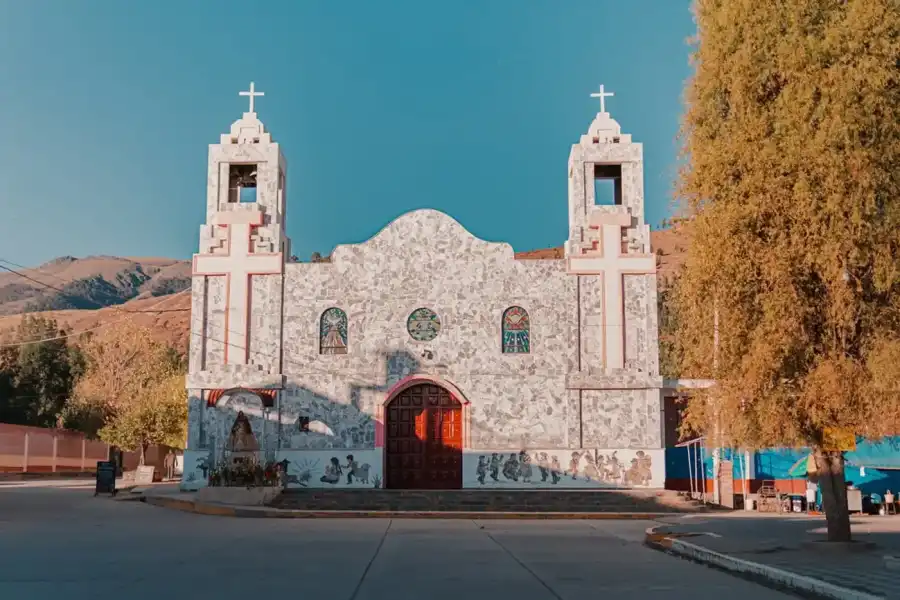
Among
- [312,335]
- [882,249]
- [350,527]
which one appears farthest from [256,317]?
[882,249]

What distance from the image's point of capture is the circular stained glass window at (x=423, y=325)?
29891 mm

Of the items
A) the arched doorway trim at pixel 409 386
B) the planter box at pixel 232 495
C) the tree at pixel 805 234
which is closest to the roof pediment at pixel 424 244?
the arched doorway trim at pixel 409 386

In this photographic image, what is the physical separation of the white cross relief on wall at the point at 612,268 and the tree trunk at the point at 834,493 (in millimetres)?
14614

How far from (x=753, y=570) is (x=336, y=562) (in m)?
5.47

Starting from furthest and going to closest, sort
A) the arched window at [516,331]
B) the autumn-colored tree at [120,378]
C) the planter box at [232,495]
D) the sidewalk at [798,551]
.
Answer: the autumn-colored tree at [120,378] < the arched window at [516,331] < the planter box at [232,495] < the sidewalk at [798,551]

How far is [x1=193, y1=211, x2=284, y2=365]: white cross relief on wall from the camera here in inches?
1177

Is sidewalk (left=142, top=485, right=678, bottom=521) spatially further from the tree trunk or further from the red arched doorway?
the tree trunk

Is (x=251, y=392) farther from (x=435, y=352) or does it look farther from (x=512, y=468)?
(x=512, y=468)

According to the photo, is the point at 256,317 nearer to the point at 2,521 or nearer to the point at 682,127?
the point at 2,521

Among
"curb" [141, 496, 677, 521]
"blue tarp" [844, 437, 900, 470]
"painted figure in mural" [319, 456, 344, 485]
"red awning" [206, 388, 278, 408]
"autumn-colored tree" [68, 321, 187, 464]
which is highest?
"autumn-colored tree" [68, 321, 187, 464]

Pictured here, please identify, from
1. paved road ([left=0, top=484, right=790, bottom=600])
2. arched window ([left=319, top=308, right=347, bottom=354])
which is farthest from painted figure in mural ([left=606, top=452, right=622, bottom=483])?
arched window ([left=319, top=308, right=347, bottom=354])

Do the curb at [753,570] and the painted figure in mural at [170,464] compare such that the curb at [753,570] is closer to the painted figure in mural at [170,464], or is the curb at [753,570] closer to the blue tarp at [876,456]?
the blue tarp at [876,456]

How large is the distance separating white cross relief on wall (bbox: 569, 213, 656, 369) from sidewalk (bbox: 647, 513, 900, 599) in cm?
828

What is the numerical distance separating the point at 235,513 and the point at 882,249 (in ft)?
54.7
